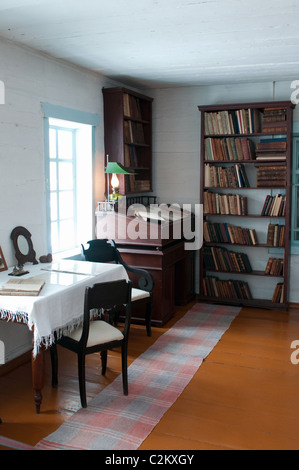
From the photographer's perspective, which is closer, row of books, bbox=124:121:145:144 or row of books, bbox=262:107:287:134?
row of books, bbox=262:107:287:134

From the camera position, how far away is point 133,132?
604 cm

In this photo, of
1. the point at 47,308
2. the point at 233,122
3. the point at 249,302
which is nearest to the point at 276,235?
the point at 249,302

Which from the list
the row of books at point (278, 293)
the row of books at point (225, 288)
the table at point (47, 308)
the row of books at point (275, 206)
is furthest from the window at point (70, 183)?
the row of books at point (278, 293)

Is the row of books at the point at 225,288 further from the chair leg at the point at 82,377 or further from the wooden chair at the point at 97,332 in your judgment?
the chair leg at the point at 82,377

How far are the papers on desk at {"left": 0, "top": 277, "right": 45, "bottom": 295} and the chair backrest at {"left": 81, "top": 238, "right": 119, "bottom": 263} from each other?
1.40 m

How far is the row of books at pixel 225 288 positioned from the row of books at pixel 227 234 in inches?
21.0

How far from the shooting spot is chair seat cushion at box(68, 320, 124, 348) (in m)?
3.52

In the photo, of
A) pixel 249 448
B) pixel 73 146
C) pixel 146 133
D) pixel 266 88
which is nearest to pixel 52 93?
pixel 73 146

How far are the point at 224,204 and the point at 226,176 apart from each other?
1.20 feet

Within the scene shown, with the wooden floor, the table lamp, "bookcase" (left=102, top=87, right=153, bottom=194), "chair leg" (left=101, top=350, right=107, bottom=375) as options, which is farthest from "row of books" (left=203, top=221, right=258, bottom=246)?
"chair leg" (left=101, top=350, right=107, bottom=375)

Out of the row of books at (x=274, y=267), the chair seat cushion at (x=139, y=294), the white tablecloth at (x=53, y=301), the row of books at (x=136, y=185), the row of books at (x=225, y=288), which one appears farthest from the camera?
the row of books at (x=225, y=288)

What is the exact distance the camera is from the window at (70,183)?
5168mm

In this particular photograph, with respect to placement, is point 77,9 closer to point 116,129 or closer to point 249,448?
point 116,129

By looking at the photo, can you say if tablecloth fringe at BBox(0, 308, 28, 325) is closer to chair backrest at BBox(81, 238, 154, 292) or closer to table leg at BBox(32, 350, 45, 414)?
table leg at BBox(32, 350, 45, 414)
